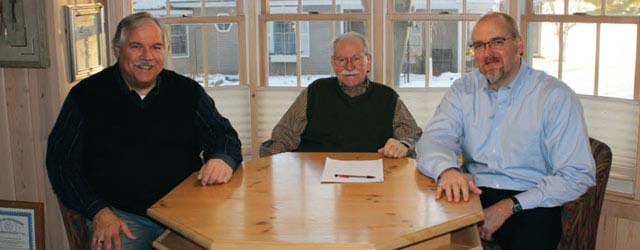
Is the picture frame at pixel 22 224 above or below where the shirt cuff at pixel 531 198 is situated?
below

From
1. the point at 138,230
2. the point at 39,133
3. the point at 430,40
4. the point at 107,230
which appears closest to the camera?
the point at 107,230

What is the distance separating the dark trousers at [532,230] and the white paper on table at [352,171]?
485 millimetres

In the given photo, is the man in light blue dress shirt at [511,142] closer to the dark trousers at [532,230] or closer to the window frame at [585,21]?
the dark trousers at [532,230]

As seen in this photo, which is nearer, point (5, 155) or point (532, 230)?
point (532, 230)

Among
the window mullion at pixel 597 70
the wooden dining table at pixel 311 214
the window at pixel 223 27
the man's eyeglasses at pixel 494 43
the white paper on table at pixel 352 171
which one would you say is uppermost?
the window at pixel 223 27

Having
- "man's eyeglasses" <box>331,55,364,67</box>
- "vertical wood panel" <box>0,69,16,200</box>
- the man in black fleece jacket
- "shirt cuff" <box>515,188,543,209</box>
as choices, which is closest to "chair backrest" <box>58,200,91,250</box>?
the man in black fleece jacket

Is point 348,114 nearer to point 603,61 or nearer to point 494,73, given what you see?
point 494,73

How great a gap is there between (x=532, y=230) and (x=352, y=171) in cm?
63

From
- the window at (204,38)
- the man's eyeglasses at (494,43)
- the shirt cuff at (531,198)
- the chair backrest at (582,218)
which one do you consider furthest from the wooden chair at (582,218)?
the window at (204,38)

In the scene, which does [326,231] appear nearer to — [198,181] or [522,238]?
[198,181]

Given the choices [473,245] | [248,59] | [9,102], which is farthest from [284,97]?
[473,245]

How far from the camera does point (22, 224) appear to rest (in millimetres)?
3143

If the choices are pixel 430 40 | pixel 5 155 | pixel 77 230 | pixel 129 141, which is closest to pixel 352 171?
pixel 129 141

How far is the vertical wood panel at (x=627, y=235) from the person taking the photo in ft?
10.7
